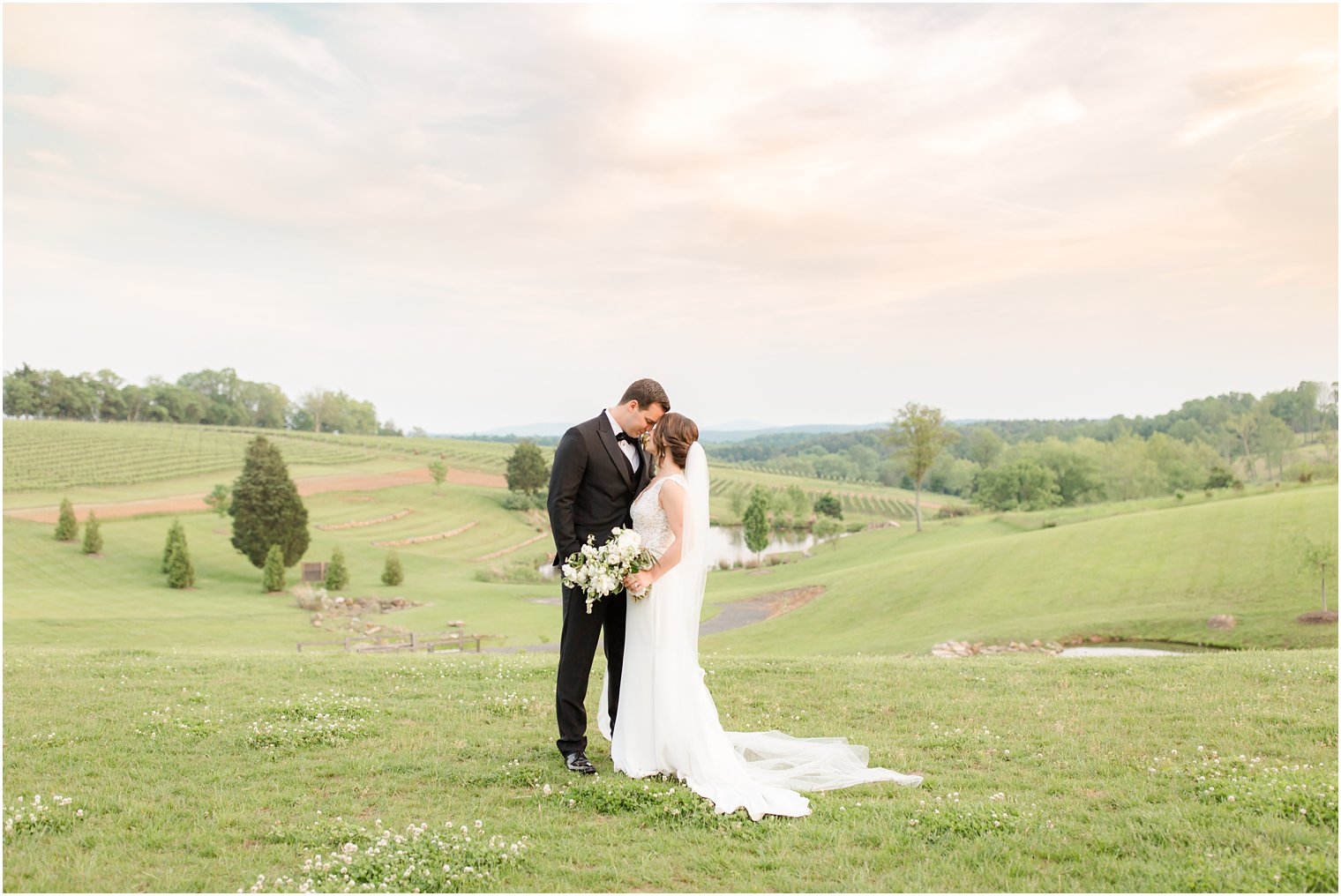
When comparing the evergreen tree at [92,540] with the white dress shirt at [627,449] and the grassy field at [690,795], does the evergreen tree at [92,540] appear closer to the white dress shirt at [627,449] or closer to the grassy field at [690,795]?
the grassy field at [690,795]

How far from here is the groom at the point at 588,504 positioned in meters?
7.84

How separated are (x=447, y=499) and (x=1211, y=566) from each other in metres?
83.2

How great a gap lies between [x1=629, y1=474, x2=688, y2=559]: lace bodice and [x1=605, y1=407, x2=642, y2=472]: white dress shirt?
35 cm

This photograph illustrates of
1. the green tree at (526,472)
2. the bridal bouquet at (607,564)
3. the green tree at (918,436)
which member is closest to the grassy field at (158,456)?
the green tree at (526,472)

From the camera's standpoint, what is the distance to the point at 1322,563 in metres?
28.7

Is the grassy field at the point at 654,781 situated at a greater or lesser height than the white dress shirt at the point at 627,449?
lesser

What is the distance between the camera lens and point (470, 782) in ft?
24.6

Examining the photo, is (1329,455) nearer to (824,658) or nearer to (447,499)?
(447,499)

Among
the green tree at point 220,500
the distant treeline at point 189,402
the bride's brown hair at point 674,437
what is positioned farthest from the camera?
the distant treeline at point 189,402

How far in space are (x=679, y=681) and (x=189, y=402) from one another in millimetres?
173416

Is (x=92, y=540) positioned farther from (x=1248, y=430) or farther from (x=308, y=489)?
(x=1248, y=430)

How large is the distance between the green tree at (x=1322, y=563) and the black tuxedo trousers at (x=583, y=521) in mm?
30687

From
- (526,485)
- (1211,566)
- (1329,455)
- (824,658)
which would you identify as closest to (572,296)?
(526,485)

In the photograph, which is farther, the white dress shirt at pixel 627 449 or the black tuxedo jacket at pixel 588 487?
the white dress shirt at pixel 627 449
